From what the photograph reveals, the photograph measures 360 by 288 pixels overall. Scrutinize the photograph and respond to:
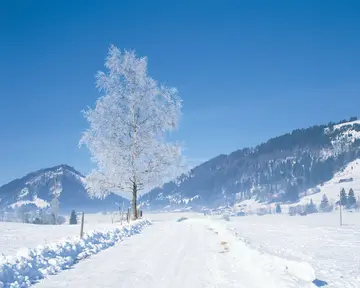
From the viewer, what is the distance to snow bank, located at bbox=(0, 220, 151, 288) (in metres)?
8.44

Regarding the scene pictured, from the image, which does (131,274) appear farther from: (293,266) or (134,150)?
(134,150)

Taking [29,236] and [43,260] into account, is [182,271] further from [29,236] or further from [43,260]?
[29,236]

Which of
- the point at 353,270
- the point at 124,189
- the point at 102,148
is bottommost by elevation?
the point at 353,270

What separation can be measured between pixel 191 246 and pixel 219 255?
7.95 ft

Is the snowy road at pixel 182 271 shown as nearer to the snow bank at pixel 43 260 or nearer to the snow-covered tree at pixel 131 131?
the snow bank at pixel 43 260

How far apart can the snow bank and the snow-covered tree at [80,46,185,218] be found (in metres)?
16.5

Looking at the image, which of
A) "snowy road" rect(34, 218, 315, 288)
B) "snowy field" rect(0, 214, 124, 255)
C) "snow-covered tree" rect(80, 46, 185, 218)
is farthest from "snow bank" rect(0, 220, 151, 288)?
"snow-covered tree" rect(80, 46, 185, 218)

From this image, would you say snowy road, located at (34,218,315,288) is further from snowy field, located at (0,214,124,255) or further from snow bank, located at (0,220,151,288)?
snowy field, located at (0,214,124,255)

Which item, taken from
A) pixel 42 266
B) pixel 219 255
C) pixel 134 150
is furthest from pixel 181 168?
pixel 42 266

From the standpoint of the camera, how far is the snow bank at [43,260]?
8.44 m

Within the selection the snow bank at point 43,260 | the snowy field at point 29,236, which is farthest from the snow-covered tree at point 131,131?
the snow bank at point 43,260

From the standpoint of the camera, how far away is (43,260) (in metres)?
10.1

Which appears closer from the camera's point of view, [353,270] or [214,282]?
[214,282]

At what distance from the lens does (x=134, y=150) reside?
31969 millimetres
